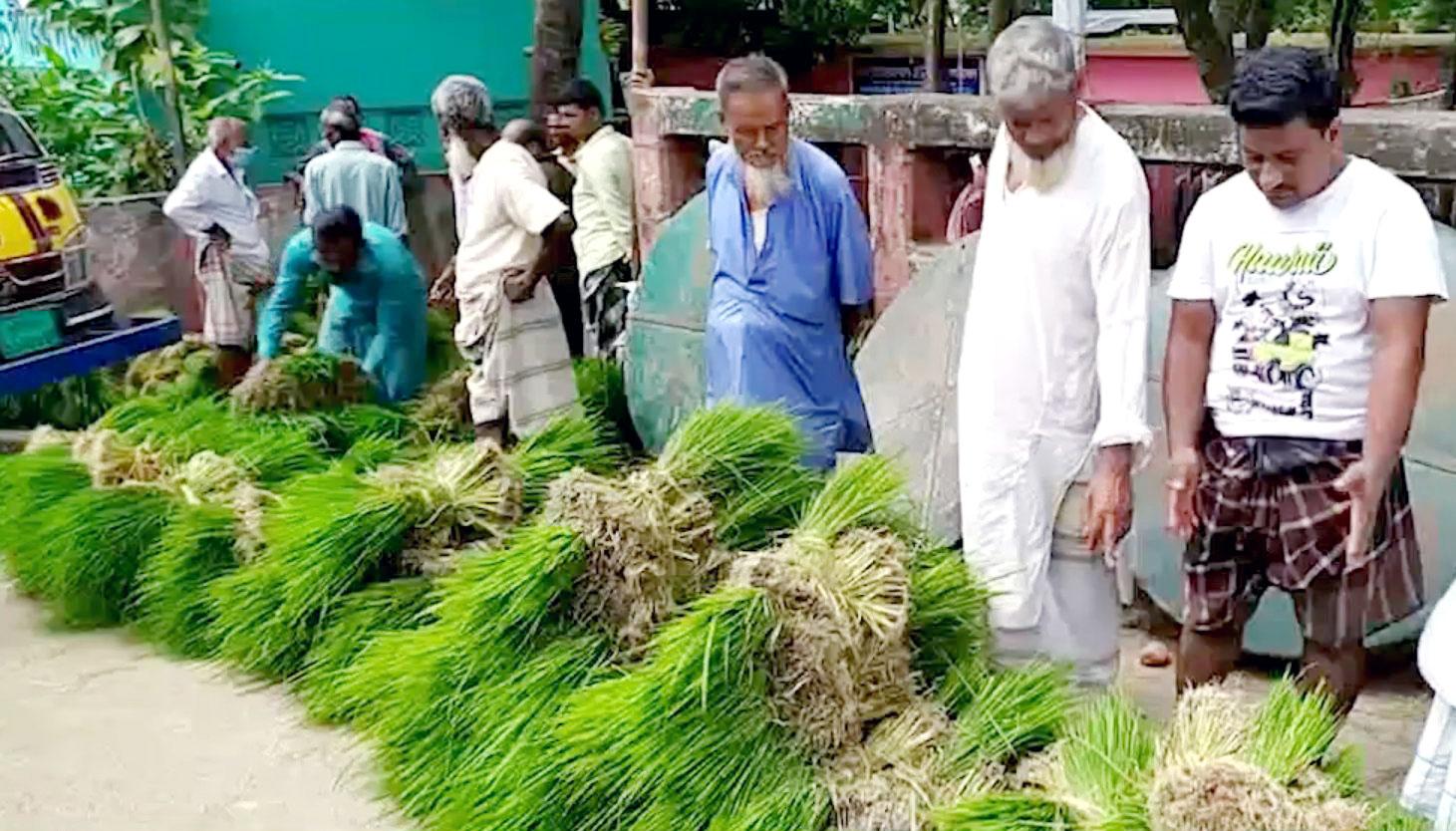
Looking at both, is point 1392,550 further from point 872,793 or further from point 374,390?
point 374,390

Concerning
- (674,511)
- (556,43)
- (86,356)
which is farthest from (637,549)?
(556,43)

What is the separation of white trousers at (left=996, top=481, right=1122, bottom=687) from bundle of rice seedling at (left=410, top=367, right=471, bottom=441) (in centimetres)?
268

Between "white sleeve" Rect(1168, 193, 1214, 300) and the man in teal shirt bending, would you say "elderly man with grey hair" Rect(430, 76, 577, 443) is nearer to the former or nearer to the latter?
the man in teal shirt bending

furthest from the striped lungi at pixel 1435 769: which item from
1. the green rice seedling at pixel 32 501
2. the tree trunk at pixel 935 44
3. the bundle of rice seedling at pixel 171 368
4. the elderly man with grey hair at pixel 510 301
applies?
the tree trunk at pixel 935 44

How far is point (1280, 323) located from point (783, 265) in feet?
4.36

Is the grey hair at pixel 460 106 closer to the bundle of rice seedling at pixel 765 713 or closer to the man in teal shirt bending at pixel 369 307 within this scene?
the man in teal shirt bending at pixel 369 307

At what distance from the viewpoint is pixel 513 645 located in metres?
3.27

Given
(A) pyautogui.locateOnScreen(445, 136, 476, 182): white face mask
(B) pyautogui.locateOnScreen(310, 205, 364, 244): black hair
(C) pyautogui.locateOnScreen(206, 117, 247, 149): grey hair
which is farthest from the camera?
(C) pyautogui.locateOnScreen(206, 117, 247, 149): grey hair

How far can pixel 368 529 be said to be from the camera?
12.9 ft

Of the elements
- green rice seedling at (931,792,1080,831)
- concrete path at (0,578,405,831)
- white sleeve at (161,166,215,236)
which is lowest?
concrete path at (0,578,405,831)

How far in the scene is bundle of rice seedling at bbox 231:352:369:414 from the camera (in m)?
5.28

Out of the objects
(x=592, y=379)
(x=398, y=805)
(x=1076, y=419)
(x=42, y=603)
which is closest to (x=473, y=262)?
(x=592, y=379)

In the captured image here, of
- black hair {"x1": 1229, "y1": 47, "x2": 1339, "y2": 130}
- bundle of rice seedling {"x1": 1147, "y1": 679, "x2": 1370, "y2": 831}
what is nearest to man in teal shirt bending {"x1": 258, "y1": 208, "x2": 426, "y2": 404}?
black hair {"x1": 1229, "y1": 47, "x2": 1339, "y2": 130}

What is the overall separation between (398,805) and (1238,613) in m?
1.66
